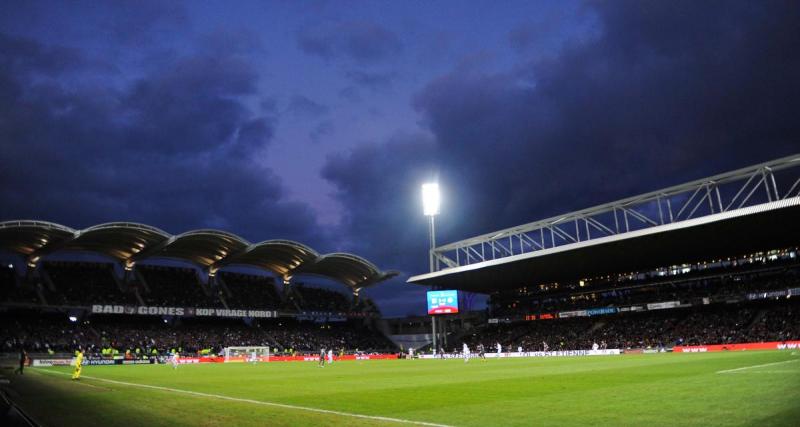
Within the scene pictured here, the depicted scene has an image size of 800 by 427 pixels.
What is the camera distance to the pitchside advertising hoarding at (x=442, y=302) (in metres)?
69.0

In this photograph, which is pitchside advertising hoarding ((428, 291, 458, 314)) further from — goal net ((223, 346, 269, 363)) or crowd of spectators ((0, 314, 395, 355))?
goal net ((223, 346, 269, 363))

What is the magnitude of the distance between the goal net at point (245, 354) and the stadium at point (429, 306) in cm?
24

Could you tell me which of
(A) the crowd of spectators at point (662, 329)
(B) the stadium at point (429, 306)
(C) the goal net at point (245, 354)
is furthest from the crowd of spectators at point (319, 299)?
(A) the crowd of spectators at point (662, 329)

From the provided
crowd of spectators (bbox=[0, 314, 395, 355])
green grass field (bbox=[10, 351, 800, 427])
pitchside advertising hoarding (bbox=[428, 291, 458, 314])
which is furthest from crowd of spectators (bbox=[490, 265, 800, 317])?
green grass field (bbox=[10, 351, 800, 427])

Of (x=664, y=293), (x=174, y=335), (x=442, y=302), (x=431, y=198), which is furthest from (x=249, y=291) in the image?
(x=664, y=293)

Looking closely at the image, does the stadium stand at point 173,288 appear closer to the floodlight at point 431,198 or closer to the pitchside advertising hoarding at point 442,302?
the pitchside advertising hoarding at point 442,302

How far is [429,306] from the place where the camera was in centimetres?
7056

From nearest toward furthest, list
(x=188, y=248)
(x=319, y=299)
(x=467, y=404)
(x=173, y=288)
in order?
(x=467, y=404) → (x=188, y=248) → (x=173, y=288) → (x=319, y=299)

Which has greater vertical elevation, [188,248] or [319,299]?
[188,248]

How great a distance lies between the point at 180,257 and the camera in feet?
241

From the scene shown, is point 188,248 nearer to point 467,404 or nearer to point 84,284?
point 84,284

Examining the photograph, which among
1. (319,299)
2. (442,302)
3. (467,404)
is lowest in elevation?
(467,404)

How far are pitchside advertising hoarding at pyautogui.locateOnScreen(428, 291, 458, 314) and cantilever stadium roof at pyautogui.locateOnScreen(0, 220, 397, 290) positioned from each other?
16050 millimetres

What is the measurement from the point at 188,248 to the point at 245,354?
60.5ft
